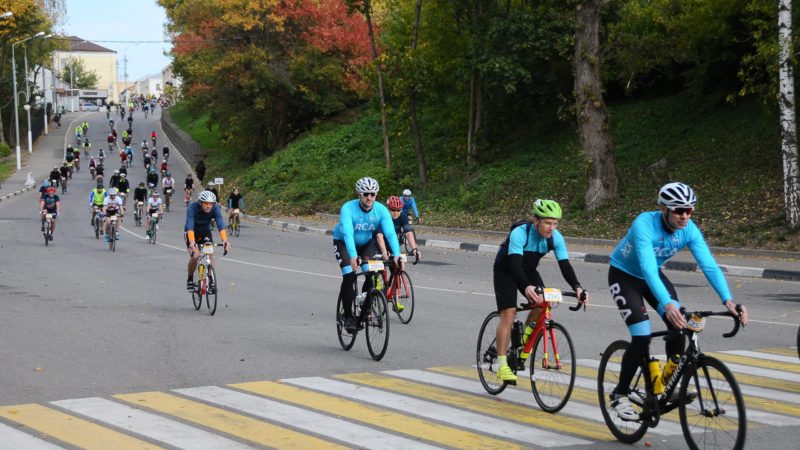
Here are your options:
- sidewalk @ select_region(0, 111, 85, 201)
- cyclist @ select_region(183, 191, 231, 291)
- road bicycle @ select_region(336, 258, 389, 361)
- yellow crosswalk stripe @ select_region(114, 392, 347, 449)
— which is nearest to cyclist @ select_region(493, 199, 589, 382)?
yellow crosswalk stripe @ select_region(114, 392, 347, 449)

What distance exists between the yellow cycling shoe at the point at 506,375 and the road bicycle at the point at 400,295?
5909 mm

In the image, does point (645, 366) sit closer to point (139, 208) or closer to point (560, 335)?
point (560, 335)

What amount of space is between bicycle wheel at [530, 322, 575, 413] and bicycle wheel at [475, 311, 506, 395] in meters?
0.49

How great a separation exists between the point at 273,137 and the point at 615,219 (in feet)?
128

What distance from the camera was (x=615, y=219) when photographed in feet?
103

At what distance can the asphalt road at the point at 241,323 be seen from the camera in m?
10.6

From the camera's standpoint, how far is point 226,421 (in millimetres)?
→ 8375

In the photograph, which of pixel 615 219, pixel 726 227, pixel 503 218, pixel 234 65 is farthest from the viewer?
pixel 234 65

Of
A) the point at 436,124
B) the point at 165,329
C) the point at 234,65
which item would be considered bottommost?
the point at 165,329

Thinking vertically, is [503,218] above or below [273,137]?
below

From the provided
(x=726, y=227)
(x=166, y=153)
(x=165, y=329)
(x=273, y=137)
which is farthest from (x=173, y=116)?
(x=165, y=329)

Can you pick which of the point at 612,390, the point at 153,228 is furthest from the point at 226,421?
the point at 153,228

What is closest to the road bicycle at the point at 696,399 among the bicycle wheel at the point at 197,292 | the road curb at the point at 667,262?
the road curb at the point at 667,262

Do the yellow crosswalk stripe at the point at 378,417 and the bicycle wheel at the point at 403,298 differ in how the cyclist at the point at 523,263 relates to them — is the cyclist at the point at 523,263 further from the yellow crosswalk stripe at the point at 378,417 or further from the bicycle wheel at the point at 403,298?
the bicycle wheel at the point at 403,298
